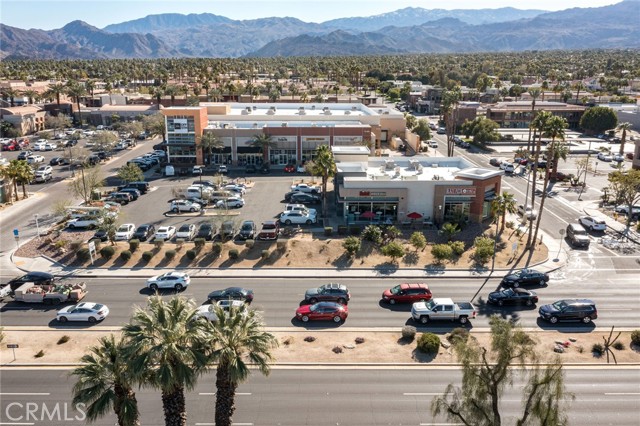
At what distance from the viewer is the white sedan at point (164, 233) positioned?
5381cm

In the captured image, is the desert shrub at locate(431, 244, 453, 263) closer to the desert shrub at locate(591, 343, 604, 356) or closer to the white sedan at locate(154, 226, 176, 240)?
the desert shrub at locate(591, 343, 604, 356)

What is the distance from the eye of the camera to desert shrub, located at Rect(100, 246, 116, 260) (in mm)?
49438

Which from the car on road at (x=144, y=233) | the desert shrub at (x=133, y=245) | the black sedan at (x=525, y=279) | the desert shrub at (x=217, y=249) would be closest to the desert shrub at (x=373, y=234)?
the black sedan at (x=525, y=279)

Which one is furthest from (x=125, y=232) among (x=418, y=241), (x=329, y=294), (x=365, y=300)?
(x=418, y=241)

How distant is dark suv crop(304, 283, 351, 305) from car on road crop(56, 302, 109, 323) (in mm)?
16478

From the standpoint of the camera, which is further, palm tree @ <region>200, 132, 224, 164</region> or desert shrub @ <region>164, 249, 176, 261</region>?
palm tree @ <region>200, 132, 224, 164</region>

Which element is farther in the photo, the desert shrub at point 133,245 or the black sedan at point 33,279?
the desert shrub at point 133,245

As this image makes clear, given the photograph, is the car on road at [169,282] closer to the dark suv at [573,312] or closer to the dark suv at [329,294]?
the dark suv at [329,294]

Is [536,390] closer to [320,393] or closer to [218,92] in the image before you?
[320,393]

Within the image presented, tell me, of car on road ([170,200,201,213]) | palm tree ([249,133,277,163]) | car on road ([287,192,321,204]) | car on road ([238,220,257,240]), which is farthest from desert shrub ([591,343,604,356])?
palm tree ([249,133,277,163])

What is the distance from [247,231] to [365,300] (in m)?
18.4

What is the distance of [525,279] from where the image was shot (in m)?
44.5

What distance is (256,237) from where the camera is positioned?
54.1 meters

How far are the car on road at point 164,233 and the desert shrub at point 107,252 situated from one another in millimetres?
5229
